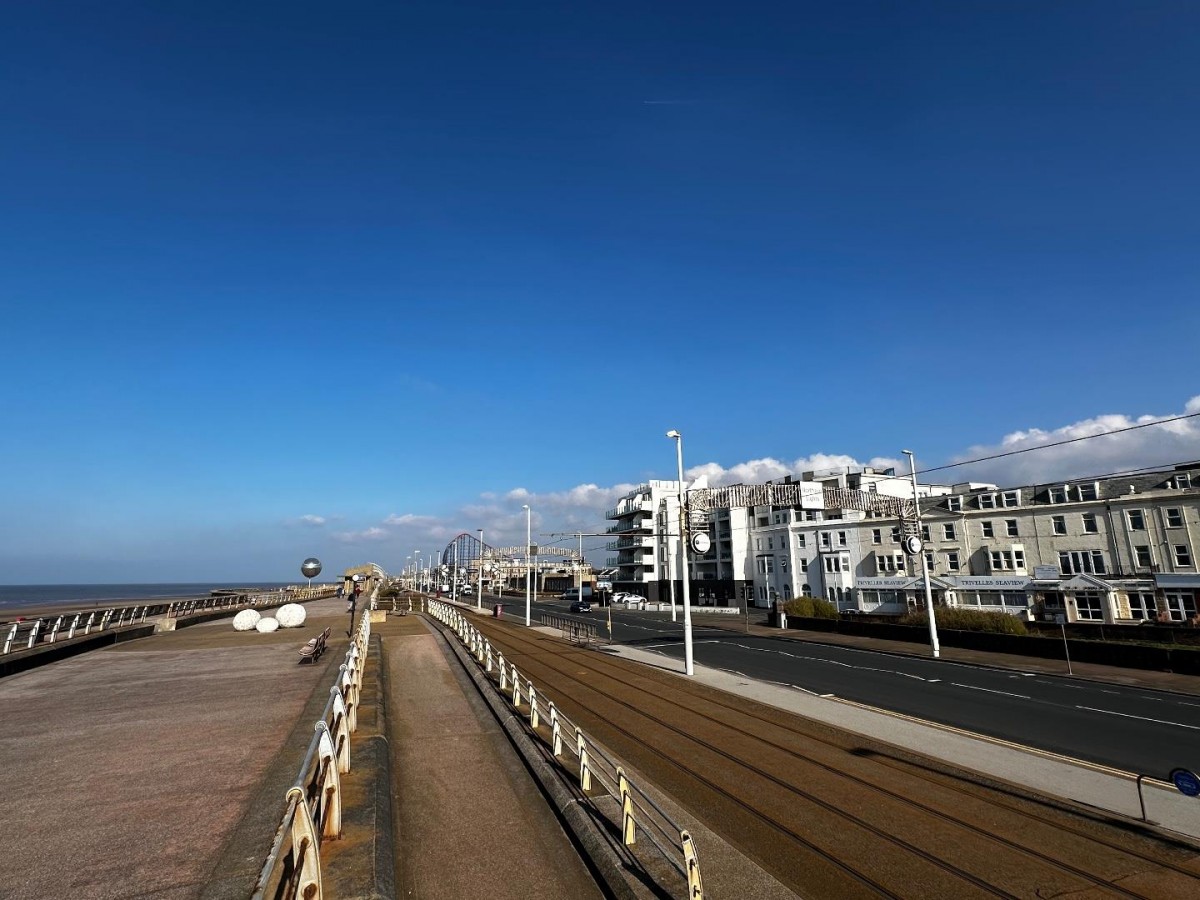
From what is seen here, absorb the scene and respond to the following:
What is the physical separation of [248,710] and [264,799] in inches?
290

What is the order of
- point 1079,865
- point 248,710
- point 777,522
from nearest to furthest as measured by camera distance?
point 1079,865 < point 248,710 < point 777,522

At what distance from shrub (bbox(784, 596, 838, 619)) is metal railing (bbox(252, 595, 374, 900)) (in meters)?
45.6

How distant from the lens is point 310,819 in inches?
→ 204

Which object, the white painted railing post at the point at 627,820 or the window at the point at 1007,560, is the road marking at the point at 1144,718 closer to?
the white painted railing post at the point at 627,820

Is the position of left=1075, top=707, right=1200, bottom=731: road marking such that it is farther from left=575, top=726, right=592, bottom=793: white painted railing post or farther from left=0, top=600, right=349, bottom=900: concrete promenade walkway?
left=0, top=600, right=349, bottom=900: concrete promenade walkway

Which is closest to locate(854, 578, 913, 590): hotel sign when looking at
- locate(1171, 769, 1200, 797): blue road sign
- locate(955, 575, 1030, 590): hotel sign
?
locate(955, 575, 1030, 590): hotel sign

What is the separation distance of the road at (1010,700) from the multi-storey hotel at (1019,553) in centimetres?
751

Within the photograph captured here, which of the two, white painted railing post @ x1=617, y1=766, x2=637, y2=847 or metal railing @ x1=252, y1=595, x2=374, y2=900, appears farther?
white painted railing post @ x1=617, y1=766, x2=637, y2=847

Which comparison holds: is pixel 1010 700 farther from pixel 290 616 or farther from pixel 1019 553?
pixel 1019 553

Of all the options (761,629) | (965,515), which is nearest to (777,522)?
(965,515)

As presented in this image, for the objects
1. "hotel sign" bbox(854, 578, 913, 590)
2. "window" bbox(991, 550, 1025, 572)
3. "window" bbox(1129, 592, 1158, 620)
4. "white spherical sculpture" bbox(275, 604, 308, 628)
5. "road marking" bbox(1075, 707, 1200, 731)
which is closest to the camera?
"road marking" bbox(1075, 707, 1200, 731)

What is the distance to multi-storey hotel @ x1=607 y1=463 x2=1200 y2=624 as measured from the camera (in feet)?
146

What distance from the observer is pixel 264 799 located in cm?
878

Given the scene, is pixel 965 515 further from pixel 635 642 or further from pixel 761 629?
pixel 635 642
